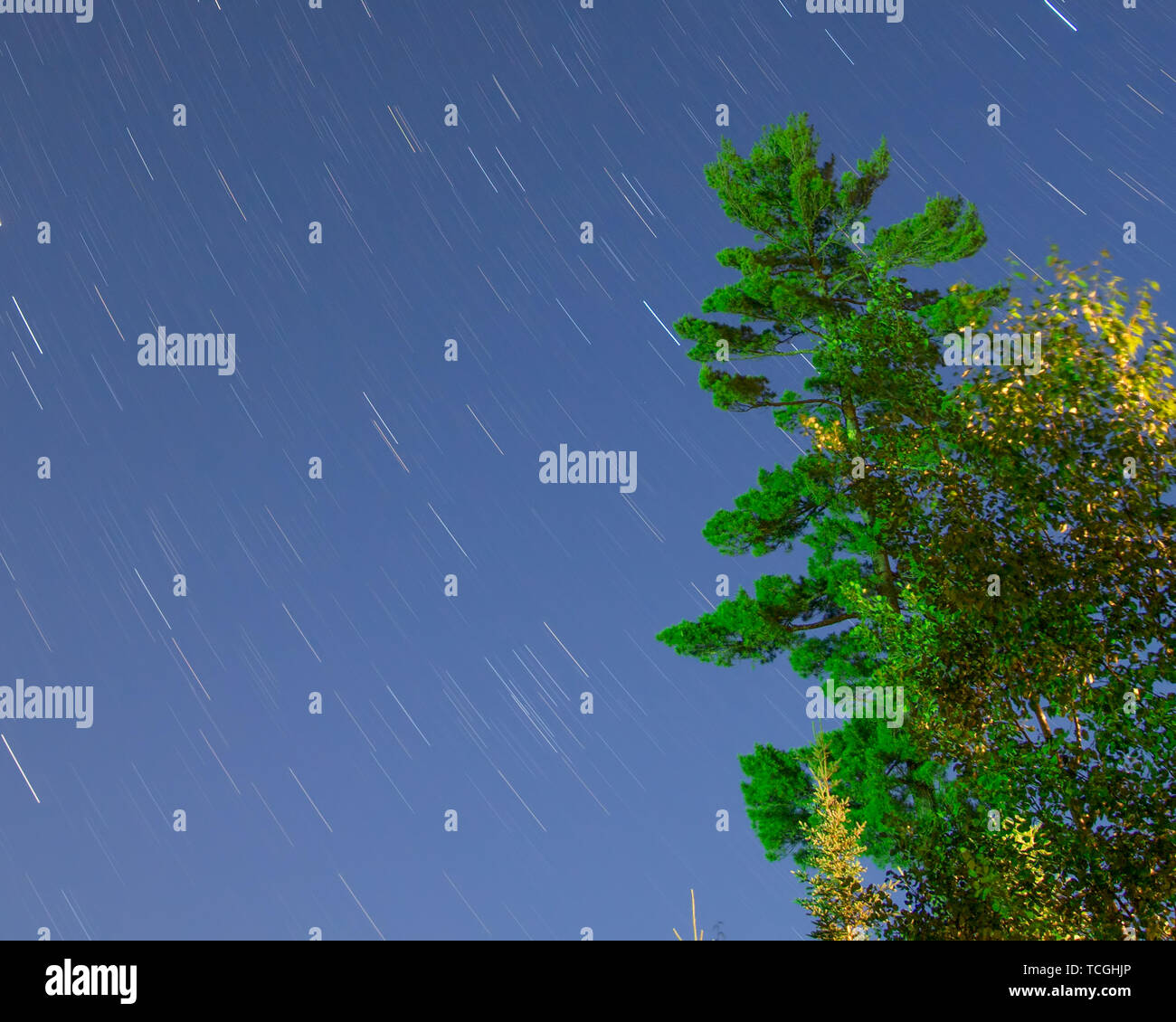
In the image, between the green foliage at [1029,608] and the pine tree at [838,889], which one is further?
the pine tree at [838,889]

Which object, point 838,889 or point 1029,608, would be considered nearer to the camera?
point 1029,608

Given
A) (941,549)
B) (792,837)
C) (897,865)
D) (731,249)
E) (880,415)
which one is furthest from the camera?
(731,249)

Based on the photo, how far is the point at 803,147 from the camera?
24.7 meters

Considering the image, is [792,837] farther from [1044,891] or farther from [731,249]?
[1044,891]

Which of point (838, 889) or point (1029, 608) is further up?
point (1029, 608)

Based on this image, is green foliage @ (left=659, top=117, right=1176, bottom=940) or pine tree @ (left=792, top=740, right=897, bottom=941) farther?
pine tree @ (left=792, top=740, right=897, bottom=941)

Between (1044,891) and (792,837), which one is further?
(792,837)
